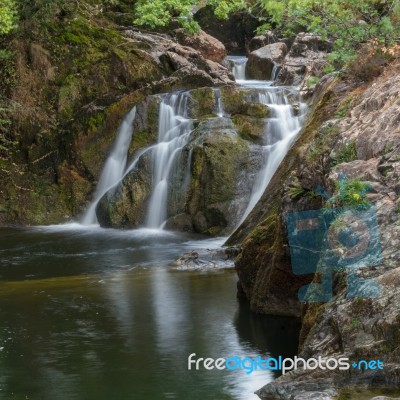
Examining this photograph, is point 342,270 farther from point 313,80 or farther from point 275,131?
point 275,131

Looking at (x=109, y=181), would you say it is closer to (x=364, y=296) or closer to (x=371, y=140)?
(x=371, y=140)

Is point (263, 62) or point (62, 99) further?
point (263, 62)

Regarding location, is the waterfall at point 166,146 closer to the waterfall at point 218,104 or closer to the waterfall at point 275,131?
the waterfall at point 218,104

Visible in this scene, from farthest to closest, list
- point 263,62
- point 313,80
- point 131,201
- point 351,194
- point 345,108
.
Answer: point 263,62 < point 131,201 < point 313,80 < point 345,108 < point 351,194

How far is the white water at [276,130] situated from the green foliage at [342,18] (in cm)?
506

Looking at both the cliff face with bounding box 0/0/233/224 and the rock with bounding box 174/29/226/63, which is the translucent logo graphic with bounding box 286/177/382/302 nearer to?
the cliff face with bounding box 0/0/233/224

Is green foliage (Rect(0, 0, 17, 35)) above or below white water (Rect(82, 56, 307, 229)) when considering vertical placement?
above

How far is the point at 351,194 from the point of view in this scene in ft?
25.3

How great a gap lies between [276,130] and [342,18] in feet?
21.5

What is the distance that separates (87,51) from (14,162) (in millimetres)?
3592

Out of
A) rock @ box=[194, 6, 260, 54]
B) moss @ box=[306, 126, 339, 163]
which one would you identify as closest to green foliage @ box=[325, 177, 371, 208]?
moss @ box=[306, 126, 339, 163]

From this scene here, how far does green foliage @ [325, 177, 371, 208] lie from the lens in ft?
25.3

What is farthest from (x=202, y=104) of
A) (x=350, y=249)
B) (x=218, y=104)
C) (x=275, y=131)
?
(x=350, y=249)

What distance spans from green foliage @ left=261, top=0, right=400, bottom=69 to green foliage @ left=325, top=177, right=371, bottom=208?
4.65 m
